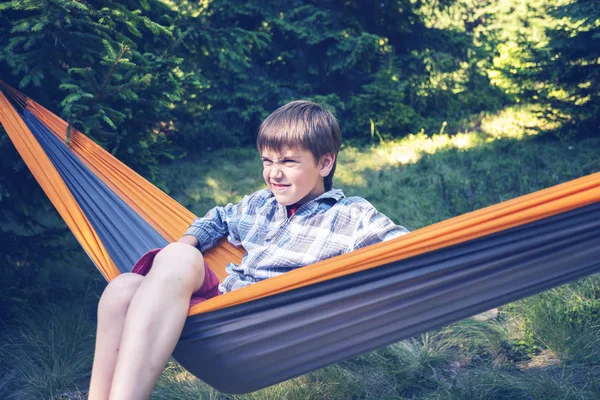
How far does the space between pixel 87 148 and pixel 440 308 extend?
4.60ft

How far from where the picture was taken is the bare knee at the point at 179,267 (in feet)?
4.94

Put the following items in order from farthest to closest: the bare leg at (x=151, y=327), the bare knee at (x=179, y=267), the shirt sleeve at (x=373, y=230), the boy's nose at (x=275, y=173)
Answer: the boy's nose at (x=275, y=173)
the shirt sleeve at (x=373, y=230)
the bare knee at (x=179, y=267)
the bare leg at (x=151, y=327)

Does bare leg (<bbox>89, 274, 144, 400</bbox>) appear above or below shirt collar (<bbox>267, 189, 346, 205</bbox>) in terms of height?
below

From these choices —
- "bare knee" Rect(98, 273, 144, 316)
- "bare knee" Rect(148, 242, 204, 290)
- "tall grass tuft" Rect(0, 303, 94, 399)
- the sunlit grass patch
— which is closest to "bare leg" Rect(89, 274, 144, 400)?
Answer: "bare knee" Rect(98, 273, 144, 316)

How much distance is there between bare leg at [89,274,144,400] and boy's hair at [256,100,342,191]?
0.55 meters

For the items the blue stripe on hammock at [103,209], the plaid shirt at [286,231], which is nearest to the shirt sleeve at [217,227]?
the plaid shirt at [286,231]

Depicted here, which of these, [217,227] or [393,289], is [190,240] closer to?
[217,227]

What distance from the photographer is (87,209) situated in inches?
83.5

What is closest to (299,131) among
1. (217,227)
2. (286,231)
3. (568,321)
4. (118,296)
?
(286,231)

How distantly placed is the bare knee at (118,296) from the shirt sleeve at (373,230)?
0.61m

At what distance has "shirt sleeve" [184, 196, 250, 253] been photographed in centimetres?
193

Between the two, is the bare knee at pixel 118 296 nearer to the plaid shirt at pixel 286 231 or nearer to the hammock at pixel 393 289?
the hammock at pixel 393 289

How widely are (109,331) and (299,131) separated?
754mm

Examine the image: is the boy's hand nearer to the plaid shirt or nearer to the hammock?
the plaid shirt
